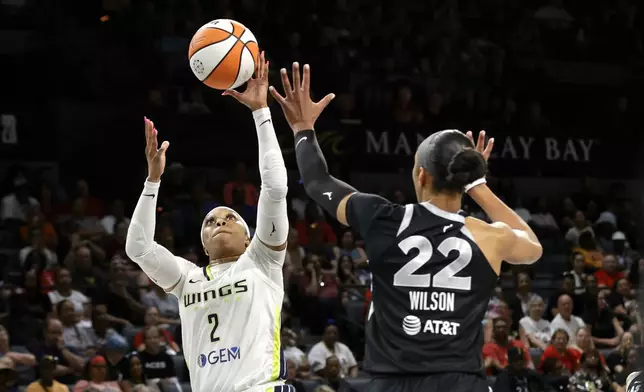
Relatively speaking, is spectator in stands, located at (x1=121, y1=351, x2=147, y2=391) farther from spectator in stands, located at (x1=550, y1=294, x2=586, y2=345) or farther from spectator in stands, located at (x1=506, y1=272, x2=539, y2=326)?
spectator in stands, located at (x1=550, y1=294, x2=586, y2=345)

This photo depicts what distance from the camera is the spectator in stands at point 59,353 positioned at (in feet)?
39.8

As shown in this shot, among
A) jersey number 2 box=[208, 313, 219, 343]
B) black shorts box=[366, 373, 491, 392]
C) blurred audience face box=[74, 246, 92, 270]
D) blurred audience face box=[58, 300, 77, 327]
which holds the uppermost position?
black shorts box=[366, 373, 491, 392]

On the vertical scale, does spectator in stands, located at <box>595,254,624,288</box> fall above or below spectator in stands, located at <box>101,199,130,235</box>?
below

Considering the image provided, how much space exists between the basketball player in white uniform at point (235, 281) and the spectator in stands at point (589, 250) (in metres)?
11.6

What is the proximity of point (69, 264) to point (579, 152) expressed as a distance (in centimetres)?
1000

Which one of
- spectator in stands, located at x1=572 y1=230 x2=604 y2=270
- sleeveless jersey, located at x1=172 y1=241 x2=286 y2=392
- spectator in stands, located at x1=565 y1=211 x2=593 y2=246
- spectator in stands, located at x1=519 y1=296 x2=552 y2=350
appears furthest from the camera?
spectator in stands, located at x1=565 y1=211 x2=593 y2=246

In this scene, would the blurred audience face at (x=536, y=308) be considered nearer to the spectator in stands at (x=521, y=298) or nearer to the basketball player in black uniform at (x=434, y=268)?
the spectator in stands at (x=521, y=298)

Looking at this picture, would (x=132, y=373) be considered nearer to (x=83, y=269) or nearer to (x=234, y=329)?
(x=83, y=269)

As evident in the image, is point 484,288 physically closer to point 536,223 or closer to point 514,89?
point 536,223

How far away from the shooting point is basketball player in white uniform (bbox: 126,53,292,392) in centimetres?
625

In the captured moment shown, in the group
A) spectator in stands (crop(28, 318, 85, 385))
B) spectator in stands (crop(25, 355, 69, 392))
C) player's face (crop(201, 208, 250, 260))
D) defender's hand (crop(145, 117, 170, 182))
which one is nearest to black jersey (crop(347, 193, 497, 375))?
player's face (crop(201, 208, 250, 260))

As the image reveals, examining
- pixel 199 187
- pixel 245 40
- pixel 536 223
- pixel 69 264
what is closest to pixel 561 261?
pixel 536 223

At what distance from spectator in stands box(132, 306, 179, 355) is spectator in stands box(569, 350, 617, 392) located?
16.2ft

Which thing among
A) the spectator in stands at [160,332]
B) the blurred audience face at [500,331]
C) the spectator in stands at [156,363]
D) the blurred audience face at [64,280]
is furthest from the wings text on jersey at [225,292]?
the blurred audience face at [500,331]
